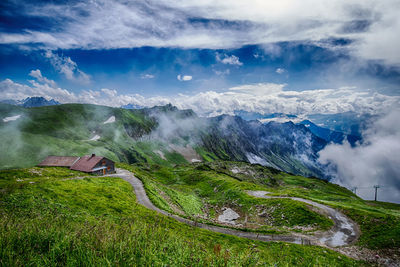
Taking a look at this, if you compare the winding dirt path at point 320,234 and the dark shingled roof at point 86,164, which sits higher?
the dark shingled roof at point 86,164

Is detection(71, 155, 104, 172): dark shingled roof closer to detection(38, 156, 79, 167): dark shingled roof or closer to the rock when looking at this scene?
detection(38, 156, 79, 167): dark shingled roof

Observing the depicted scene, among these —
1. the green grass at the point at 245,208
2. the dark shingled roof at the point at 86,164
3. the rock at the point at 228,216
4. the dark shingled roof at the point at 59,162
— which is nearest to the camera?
the green grass at the point at 245,208

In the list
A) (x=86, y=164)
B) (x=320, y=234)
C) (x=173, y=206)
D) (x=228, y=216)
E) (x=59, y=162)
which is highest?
(x=59, y=162)

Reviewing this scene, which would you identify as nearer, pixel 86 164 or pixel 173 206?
pixel 173 206

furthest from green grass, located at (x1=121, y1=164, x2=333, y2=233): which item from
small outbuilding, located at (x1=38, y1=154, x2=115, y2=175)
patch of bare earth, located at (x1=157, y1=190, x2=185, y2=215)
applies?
small outbuilding, located at (x1=38, y1=154, x2=115, y2=175)

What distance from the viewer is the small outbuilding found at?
78438mm

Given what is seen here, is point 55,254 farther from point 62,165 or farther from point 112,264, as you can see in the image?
point 62,165

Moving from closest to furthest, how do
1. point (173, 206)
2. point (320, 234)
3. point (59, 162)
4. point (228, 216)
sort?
point (320, 234) → point (173, 206) → point (228, 216) → point (59, 162)

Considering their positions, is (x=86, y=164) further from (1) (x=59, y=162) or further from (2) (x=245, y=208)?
(2) (x=245, y=208)

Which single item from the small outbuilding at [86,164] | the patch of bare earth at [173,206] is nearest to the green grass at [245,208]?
the patch of bare earth at [173,206]

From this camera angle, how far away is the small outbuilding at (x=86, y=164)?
78.4 meters

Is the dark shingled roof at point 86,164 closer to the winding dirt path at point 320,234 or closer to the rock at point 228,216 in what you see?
the winding dirt path at point 320,234

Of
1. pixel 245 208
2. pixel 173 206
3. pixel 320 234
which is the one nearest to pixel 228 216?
pixel 245 208

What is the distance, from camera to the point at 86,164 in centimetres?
7956
